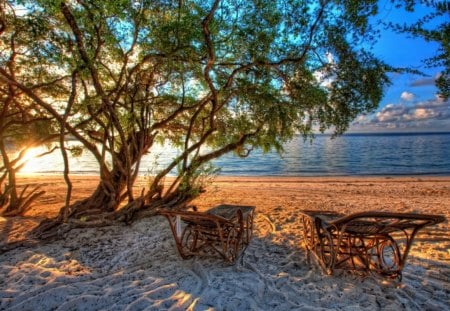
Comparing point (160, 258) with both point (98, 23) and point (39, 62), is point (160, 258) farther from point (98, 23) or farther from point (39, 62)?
point (39, 62)

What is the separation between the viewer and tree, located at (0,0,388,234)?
5383 millimetres

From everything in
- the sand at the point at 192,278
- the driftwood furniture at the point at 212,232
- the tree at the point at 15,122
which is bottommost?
the sand at the point at 192,278

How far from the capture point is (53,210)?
28.9 feet

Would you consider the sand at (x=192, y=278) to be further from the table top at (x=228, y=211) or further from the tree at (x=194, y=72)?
the tree at (x=194, y=72)

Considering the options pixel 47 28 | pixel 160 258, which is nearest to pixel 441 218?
pixel 160 258

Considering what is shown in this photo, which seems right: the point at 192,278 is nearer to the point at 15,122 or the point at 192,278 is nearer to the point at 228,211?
the point at 228,211

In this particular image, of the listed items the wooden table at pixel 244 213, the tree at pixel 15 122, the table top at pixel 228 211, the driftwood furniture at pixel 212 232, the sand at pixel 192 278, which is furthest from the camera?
the tree at pixel 15 122

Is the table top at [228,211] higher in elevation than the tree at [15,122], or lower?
lower

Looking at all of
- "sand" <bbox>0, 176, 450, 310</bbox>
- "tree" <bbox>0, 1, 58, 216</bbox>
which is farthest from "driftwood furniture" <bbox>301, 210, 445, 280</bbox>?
"tree" <bbox>0, 1, 58, 216</bbox>

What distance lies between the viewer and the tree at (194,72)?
5.38m

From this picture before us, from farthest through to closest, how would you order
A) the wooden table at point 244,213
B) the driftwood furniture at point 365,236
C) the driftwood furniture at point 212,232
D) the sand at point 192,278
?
the wooden table at point 244,213 → the driftwood furniture at point 212,232 → the driftwood furniture at point 365,236 → the sand at point 192,278

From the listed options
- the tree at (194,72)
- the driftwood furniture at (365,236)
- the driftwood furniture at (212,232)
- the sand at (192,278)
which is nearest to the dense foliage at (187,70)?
the tree at (194,72)

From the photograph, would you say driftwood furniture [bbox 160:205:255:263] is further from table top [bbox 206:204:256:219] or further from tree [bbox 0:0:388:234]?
tree [bbox 0:0:388:234]

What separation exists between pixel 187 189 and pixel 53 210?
4580 millimetres
